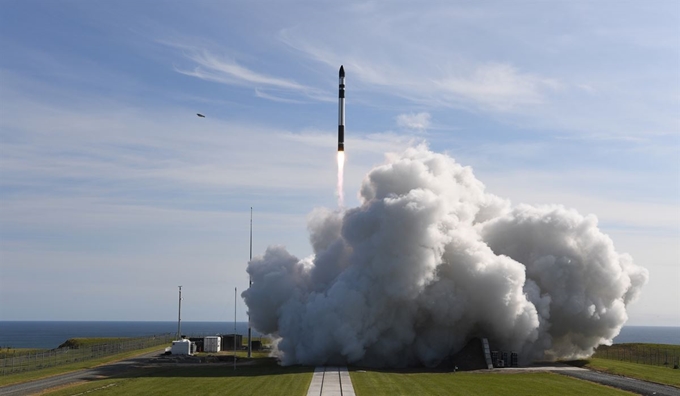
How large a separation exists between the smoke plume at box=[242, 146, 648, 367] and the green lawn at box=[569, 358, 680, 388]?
5.65 meters

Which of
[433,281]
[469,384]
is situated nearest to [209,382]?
[469,384]

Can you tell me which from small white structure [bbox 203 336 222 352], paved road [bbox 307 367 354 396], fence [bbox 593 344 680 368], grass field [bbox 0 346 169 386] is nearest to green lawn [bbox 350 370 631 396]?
paved road [bbox 307 367 354 396]

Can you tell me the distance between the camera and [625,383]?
55125 millimetres

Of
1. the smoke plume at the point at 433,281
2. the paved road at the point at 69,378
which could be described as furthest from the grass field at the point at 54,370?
the smoke plume at the point at 433,281

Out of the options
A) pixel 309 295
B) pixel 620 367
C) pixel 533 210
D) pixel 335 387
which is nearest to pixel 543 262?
pixel 533 210

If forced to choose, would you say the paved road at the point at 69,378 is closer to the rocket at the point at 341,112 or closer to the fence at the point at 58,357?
the fence at the point at 58,357

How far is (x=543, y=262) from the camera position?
80.6m

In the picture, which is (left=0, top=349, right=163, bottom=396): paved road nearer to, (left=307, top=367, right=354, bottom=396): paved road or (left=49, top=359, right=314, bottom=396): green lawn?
(left=49, top=359, right=314, bottom=396): green lawn

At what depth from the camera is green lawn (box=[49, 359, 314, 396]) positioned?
4853 centimetres

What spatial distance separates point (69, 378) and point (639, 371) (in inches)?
1907

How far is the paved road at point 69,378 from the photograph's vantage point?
164 ft

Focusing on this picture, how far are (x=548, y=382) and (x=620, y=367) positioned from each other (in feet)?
58.3

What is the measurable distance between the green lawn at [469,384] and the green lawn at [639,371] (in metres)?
6.51

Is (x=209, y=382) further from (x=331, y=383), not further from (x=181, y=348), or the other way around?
(x=181, y=348)
